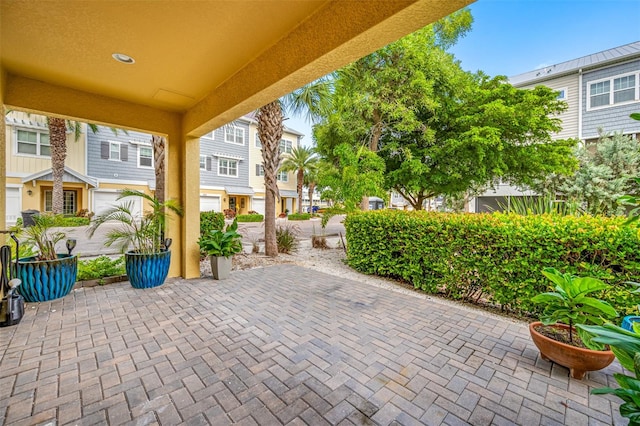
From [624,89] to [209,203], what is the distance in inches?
927

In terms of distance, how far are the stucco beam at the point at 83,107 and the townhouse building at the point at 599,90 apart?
34.2 ft

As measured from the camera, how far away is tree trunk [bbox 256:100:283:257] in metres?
7.37

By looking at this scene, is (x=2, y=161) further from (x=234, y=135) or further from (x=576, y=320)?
(x=234, y=135)

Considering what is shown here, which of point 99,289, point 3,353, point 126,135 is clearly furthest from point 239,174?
point 3,353

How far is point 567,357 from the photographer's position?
2373mm

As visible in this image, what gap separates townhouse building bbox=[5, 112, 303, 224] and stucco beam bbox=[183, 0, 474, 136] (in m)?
9.89

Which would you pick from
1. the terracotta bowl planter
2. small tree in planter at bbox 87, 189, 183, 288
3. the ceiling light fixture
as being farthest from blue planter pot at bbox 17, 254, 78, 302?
the terracotta bowl planter

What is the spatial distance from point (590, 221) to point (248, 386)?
4.36 m

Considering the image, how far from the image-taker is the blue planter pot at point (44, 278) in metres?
3.74

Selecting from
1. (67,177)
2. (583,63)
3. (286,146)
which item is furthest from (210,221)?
(286,146)

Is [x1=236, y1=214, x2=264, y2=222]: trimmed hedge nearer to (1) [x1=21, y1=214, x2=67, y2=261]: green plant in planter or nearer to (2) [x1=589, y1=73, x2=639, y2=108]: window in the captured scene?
(1) [x1=21, y1=214, x2=67, y2=261]: green plant in planter

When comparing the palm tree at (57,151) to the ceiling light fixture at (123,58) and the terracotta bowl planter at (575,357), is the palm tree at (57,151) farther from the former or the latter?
the terracotta bowl planter at (575,357)

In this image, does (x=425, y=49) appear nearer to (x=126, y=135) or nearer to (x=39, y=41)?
(x=39, y=41)

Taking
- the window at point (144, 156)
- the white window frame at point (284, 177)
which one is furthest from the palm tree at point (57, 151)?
the white window frame at point (284, 177)
